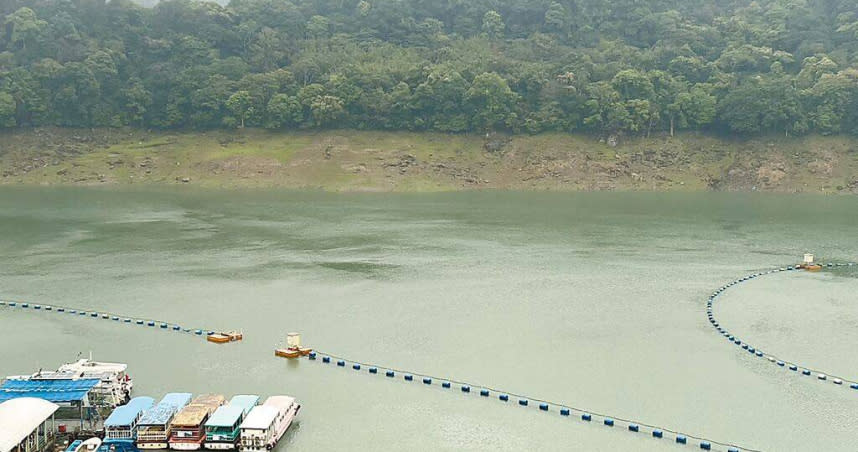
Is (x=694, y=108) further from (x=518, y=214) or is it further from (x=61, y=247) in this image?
(x=61, y=247)

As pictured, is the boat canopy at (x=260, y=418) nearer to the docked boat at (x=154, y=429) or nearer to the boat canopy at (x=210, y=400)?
the boat canopy at (x=210, y=400)

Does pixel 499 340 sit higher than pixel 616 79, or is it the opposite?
pixel 616 79

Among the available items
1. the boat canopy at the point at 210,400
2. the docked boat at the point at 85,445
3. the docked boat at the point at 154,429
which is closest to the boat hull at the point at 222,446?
the docked boat at the point at 154,429

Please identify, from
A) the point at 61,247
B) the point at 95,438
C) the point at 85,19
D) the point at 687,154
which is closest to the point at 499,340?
the point at 95,438

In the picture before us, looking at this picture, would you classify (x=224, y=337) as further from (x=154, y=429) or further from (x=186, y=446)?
(x=186, y=446)

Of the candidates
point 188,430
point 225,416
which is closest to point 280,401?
point 225,416

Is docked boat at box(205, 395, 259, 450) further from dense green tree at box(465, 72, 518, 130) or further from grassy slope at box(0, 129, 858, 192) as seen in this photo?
dense green tree at box(465, 72, 518, 130)

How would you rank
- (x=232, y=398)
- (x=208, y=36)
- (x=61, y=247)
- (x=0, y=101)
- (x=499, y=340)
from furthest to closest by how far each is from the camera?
(x=208, y=36), (x=0, y=101), (x=61, y=247), (x=499, y=340), (x=232, y=398)

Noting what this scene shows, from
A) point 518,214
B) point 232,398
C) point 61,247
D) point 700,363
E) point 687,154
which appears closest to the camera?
point 232,398
